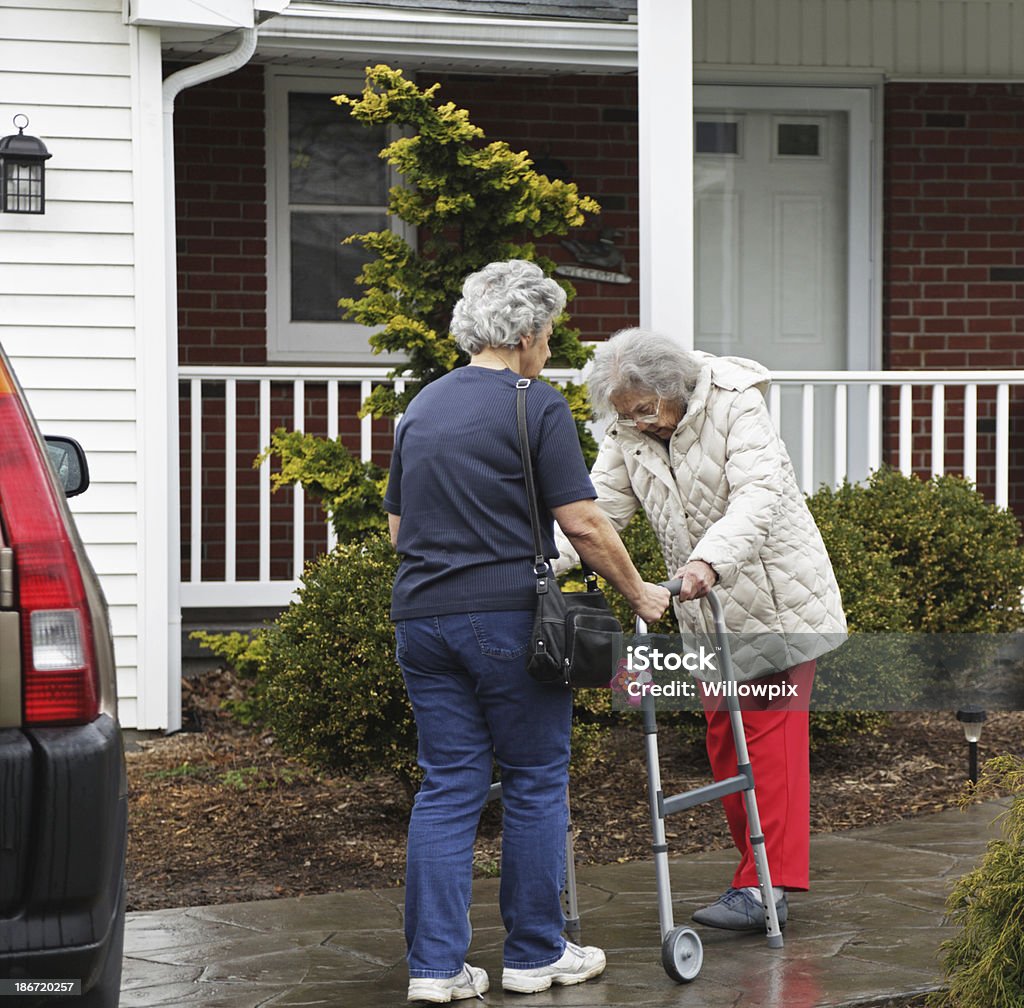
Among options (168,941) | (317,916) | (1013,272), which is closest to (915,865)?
(317,916)

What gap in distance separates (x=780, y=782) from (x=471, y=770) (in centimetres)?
104

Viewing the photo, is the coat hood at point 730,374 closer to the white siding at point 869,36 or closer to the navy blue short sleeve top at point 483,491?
the navy blue short sleeve top at point 483,491

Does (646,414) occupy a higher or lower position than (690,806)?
higher

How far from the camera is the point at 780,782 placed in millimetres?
4461

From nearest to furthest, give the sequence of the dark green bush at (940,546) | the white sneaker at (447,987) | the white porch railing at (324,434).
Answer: the white sneaker at (447,987)
the dark green bush at (940,546)
the white porch railing at (324,434)

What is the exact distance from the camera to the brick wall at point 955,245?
9.60m

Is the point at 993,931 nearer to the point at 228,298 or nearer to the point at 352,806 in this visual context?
the point at 352,806

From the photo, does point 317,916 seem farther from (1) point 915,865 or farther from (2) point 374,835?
(1) point 915,865

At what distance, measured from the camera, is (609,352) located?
4.30 meters

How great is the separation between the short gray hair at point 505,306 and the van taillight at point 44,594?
1475 millimetres

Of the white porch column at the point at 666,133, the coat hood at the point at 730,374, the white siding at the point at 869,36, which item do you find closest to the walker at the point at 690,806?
the coat hood at the point at 730,374

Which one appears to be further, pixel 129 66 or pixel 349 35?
pixel 349 35

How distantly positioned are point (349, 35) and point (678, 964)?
561cm

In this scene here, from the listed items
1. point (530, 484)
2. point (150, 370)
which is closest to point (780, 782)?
point (530, 484)
